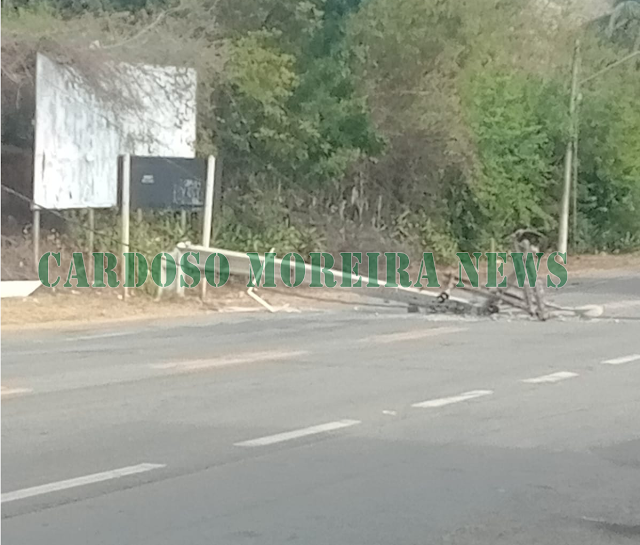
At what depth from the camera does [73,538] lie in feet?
23.3

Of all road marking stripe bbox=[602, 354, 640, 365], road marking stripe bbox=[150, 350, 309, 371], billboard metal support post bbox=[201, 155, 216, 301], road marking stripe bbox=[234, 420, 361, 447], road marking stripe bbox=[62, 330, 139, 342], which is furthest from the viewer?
billboard metal support post bbox=[201, 155, 216, 301]

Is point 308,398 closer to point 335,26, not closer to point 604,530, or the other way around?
point 604,530

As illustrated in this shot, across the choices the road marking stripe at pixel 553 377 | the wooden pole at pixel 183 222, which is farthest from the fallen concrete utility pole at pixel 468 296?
the road marking stripe at pixel 553 377

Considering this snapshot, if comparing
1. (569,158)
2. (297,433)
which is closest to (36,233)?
(297,433)

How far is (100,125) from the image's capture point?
23094mm

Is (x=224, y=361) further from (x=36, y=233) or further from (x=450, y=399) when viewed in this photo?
(x=36, y=233)

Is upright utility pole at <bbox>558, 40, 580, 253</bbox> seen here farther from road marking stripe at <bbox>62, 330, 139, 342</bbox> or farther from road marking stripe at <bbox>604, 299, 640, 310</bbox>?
road marking stripe at <bbox>62, 330, 139, 342</bbox>

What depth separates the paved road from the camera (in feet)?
24.8

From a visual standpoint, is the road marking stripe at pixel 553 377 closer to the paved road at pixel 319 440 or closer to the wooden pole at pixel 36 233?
the paved road at pixel 319 440

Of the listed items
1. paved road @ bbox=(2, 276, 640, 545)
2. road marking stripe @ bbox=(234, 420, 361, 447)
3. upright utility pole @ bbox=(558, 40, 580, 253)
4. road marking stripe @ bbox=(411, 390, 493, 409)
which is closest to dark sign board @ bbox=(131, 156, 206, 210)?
paved road @ bbox=(2, 276, 640, 545)

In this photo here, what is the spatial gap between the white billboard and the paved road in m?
5.96

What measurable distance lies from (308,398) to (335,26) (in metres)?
18.2

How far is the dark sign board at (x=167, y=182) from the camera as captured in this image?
23.0 m

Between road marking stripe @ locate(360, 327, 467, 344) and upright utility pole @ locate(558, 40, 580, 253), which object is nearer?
road marking stripe @ locate(360, 327, 467, 344)
